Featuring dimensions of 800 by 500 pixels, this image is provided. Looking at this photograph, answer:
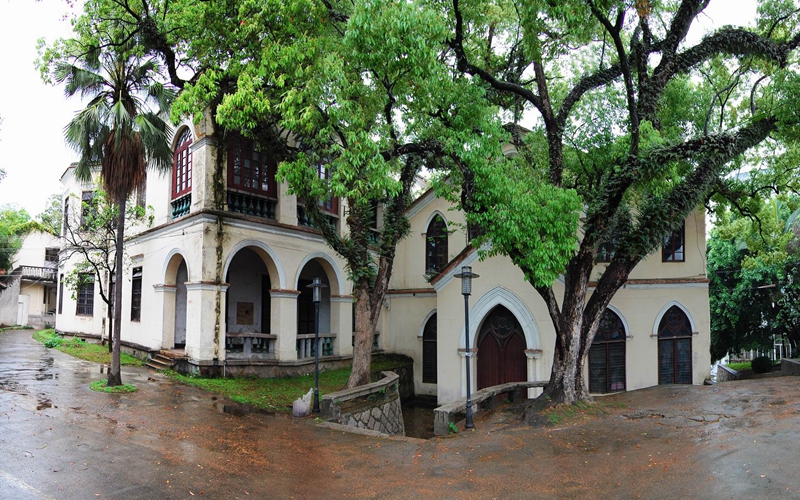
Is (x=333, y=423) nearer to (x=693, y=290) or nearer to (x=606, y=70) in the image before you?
(x=606, y=70)

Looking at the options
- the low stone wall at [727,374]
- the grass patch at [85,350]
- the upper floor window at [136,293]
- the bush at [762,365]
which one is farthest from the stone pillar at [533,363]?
the bush at [762,365]

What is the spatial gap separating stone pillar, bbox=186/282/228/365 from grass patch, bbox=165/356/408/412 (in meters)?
0.70

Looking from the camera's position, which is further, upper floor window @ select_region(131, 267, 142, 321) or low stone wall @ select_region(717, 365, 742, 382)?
low stone wall @ select_region(717, 365, 742, 382)

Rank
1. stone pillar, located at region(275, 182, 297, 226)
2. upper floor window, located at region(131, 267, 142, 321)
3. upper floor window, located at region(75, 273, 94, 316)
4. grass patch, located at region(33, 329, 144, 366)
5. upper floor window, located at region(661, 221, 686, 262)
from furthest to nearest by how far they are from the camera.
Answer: upper floor window, located at region(75, 273, 94, 316) → upper floor window, located at region(131, 267, 142, 321) → grass patch, located at region(33, 329, 144, 366) → upper floor window, located at region(661, 221, 686, 262) → stone pillar, located at region(275, 182, 297, 226)

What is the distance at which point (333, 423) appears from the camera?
448 inches

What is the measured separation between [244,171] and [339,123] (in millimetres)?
6174

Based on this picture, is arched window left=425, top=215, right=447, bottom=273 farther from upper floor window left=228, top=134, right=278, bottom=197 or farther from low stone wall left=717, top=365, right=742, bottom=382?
low stone wall left=717, top=365, right=742, bottom=382

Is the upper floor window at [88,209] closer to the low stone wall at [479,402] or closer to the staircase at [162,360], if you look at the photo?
the staircase at [162,360]

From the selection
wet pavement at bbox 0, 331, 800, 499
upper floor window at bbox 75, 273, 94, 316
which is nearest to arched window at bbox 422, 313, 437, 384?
wet pavement at bbox 0, 331, 800, 499

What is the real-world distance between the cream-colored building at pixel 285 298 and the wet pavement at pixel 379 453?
11.3 ft

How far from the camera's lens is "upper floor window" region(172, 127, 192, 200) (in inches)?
660

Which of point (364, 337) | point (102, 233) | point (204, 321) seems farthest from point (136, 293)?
point (364, 337)

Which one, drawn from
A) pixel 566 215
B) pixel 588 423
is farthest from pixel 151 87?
pixel 588 423

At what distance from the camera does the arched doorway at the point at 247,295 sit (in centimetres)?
1834
